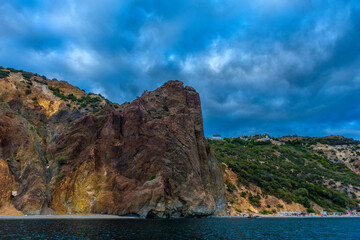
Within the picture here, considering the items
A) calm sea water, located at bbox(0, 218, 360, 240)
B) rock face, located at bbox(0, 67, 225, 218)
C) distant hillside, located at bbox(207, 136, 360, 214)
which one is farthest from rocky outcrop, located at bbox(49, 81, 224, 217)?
distant hillside, located at bbox(207, 136, 360, 214)

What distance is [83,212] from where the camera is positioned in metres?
54.9

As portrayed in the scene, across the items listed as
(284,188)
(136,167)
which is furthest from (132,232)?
(284,188)

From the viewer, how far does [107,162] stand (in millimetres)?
62844

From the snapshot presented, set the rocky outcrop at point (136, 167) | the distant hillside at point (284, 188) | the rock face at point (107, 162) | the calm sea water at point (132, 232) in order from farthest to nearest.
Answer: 1. the distant hillside at point (284, 188)
2. the rocky outcrop at point (136, 167)
3. the rock face at point (107, 162)
4. the calm sea water at point (132, 232)

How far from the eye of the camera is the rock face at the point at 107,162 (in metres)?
54.1

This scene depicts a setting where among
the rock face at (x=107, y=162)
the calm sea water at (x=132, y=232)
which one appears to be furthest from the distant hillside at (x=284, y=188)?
the calm sea water at (x=132, y=232)

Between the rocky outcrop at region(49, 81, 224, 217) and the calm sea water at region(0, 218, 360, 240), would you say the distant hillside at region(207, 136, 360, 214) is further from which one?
the calm sea water at region(0, 218, 360, 240)

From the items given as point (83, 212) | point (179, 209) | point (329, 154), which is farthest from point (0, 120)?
point (329, 154)

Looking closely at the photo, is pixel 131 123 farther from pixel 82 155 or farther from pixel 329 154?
pixel 329 154

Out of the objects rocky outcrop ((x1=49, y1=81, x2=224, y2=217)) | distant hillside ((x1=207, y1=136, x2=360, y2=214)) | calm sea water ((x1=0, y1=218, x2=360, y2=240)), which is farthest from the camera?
distant hillside ((x1=207, y1=136, x2=360, y2=214))

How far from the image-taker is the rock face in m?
54.1

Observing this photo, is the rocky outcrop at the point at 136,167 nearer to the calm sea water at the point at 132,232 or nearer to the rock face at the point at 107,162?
the rock face at the point at 107,162

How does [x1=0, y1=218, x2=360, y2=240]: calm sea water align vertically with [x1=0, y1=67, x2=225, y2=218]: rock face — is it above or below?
below

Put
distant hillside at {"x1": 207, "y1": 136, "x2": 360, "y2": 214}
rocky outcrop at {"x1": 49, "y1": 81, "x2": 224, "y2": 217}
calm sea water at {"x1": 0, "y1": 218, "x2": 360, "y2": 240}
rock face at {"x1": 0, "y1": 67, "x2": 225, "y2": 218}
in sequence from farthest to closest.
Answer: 1. distant hillside at {"x1": 207, "y1": 136, "x2": 360, "y2": 214}
2. rocky outcrop at {"x1": 49, "y1": 81, "x2": 224, "y2": 217}
3. rock face at {"x1": 0, "y1": 67, "x2": 225, "y2": 218}
4. calm sea water at {"x1": 0, "y1": 218, "x2": 360, "y2": 240}
